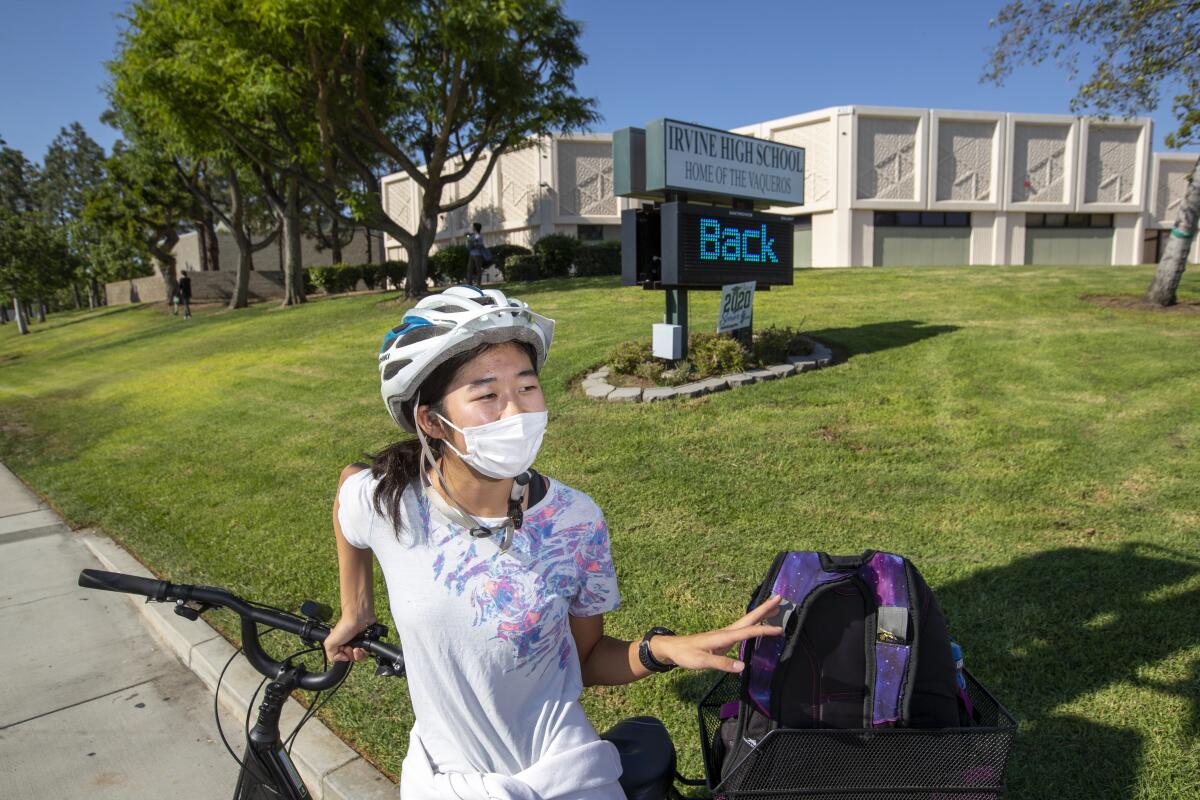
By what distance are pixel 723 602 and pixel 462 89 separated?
18.7m

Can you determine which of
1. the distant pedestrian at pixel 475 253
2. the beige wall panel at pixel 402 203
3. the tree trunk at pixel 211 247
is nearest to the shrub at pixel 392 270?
the distant pedestrian at pixel 475 253

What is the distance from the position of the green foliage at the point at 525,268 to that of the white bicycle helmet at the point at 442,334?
923 inches

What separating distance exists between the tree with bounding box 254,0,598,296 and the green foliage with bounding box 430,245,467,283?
10.6 ft

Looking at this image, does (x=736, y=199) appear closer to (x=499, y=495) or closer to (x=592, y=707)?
(x=592, y=707)

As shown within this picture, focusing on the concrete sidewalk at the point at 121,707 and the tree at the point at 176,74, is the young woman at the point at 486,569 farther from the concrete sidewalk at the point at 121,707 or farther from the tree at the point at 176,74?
the tree at the point at 176,74

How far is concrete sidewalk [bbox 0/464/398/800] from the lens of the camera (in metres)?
3.21

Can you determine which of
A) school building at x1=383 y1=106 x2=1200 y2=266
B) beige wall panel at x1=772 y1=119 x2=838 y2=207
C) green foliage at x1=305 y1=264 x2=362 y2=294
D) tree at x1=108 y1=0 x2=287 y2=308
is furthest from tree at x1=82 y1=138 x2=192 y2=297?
beige wall panel at x1=772 y1=119 x2=838 y2=207

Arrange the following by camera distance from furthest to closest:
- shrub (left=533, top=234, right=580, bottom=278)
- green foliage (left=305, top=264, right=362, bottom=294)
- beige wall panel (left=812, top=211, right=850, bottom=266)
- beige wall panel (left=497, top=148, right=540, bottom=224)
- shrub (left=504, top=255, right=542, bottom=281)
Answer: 1. beige wall panel (left=497, top=148, right=540, bottom=224)
2. beige wall panel (left=812, top=211, right=850, bottom=266)
3. green foliage (left=305, top=264, right=362, bottom=294)
4. shrub (left=504, top=255, right=542, bottom=281)
5. shrub (left=533, top=234, right=580, bottom=278)

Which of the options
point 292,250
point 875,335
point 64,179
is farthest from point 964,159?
point 64,179

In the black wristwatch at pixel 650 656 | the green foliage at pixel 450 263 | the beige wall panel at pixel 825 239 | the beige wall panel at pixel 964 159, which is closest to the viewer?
the black wristwatch at pixel 650 656

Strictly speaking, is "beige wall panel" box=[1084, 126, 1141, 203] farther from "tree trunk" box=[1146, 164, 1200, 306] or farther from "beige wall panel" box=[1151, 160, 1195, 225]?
"tree trunk" box=[1146, 164, 1200, 306]

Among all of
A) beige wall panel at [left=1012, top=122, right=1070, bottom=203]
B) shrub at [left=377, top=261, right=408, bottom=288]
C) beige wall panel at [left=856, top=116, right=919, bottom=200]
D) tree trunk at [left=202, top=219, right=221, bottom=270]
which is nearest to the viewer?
shrub at [left=377, top=261, right=408, bottom=288]

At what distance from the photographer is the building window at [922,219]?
34.6 m

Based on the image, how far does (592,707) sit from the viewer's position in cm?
334
